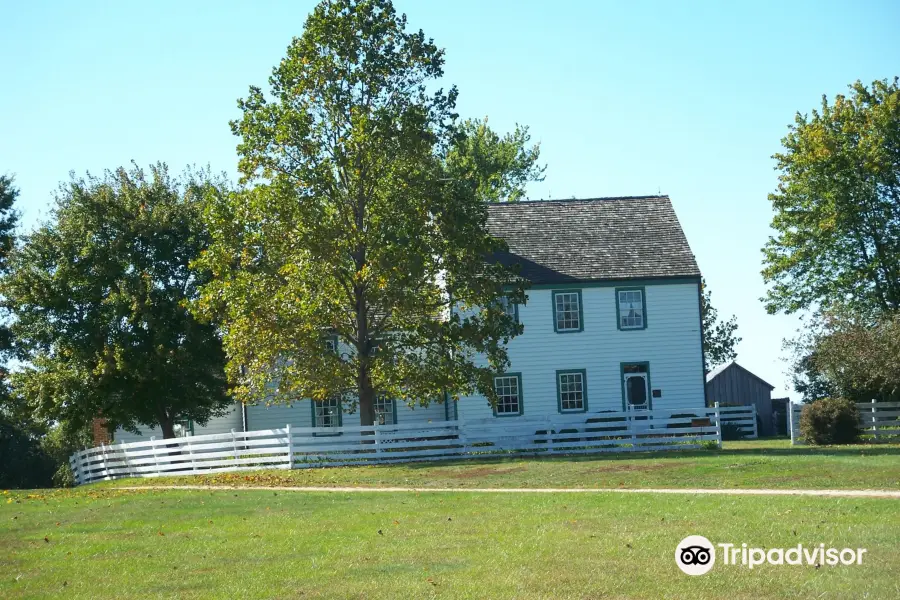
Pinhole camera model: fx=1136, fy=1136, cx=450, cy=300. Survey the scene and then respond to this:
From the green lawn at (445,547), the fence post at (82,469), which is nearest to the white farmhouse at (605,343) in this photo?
the fence post at (82,469)

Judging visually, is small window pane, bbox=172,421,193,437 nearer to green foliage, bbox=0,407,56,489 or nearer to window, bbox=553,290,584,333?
green foliage, bbox=0,407,56,489

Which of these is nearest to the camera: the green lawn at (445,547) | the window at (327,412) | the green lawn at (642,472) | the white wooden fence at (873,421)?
the green lawn at (445,547)

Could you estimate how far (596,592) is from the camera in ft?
34.4

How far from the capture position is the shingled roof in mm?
39938

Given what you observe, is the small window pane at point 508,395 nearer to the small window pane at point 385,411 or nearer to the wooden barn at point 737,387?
the small window pane at point 385,411

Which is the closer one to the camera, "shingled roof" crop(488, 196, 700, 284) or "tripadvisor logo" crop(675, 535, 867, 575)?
"tripadvisor logo" crop(675, 535, 867, 575)

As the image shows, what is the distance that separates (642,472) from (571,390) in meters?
14.4

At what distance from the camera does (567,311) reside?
1572 inches

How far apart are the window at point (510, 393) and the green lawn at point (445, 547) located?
19.2 meters

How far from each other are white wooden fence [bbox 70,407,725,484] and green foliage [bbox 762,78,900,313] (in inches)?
663

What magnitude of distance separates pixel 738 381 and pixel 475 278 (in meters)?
25.4

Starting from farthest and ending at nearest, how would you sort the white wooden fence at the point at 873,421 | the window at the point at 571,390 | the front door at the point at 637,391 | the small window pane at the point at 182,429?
1. the small window pane at the point at 182,429
2. the window at the point at 571,390
3. the front door at the point at 637,391
4. the white wooden fence at the point at 873,421

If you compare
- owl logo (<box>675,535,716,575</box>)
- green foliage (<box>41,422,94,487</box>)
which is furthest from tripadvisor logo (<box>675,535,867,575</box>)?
green foliage (<box>41,422,94,487</box>)

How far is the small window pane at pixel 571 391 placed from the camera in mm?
39875
